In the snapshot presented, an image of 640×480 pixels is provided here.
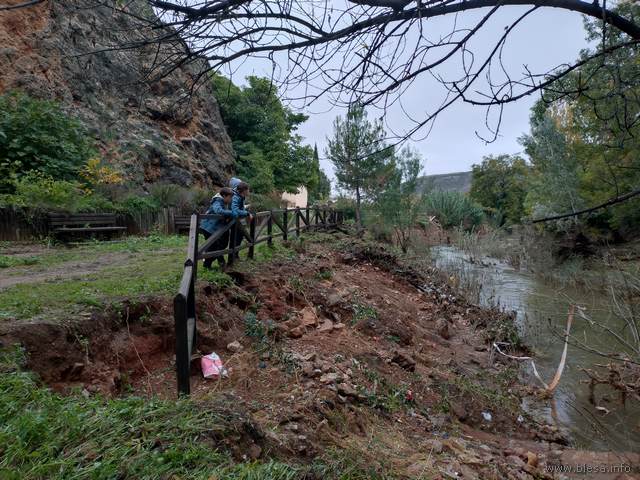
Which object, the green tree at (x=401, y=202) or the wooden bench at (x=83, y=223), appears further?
the green tree at (x=401, y=202)

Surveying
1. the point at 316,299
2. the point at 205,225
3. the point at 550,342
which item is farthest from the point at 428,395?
the point at 550,342

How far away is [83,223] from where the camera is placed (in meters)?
10.4

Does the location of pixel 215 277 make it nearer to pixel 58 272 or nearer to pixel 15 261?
pixel 58 272

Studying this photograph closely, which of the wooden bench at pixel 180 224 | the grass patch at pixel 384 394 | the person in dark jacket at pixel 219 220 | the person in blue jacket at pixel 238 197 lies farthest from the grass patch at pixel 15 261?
the wooden bench at pixel 180 224

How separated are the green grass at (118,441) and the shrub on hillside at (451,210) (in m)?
28.6

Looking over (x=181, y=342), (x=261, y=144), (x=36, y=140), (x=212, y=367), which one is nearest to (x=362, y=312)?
(x=212, y=367)

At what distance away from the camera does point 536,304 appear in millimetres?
11742

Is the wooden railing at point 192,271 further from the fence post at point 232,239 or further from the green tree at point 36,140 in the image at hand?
the green tree at point 36,140

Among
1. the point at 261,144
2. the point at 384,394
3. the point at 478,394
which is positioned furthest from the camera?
the point at 261,144

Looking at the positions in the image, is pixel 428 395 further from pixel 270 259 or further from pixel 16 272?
pixel 16 272

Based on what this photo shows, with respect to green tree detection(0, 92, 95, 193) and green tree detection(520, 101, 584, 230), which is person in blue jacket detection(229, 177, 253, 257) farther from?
green tree detection(520, 101, 584, 230)

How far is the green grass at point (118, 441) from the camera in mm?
1914

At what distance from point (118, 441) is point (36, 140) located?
41.0 feet

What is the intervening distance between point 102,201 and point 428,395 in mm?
10846
